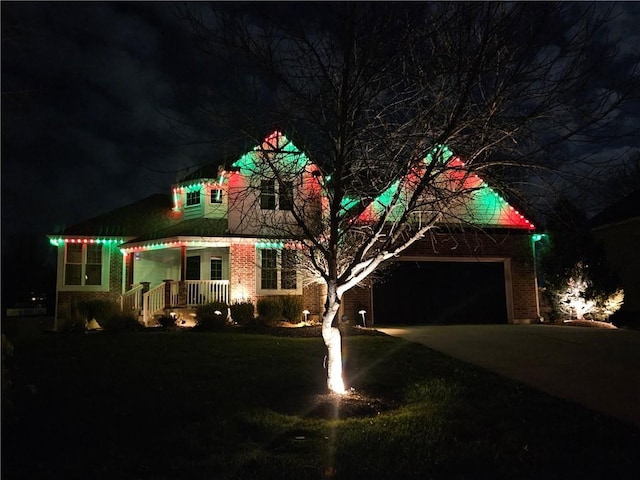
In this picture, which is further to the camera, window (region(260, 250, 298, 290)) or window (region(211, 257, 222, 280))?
window (region(211, 257, 222, 280))

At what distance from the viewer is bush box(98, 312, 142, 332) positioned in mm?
16250

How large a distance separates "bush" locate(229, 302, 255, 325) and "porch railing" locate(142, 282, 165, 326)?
255cm

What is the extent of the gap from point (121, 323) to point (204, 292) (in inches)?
112

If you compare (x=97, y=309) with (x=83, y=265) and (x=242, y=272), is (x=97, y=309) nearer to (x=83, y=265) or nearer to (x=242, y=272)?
(x=83, y=265)

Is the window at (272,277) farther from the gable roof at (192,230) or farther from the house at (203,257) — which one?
the gable roof at (192,230)

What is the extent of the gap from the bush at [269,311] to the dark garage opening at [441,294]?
3157 millimetres

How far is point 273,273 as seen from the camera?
19.2m

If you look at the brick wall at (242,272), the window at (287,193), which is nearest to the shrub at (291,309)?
the brick wall at (242,272)

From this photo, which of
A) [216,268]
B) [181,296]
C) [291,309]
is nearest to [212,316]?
[181,296]

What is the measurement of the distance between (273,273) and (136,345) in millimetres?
7322

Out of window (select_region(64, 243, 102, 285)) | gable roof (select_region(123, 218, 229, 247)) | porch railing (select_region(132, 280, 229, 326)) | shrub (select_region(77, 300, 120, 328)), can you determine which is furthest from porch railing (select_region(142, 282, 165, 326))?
window (select_region(64, 243, 102, 285))

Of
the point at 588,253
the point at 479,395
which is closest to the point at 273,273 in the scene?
the point at 588,253

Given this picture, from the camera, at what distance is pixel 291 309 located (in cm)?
1762

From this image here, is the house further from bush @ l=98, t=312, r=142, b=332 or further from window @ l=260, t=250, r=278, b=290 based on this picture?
bush @ l=98, t=312, r=142, b=332
